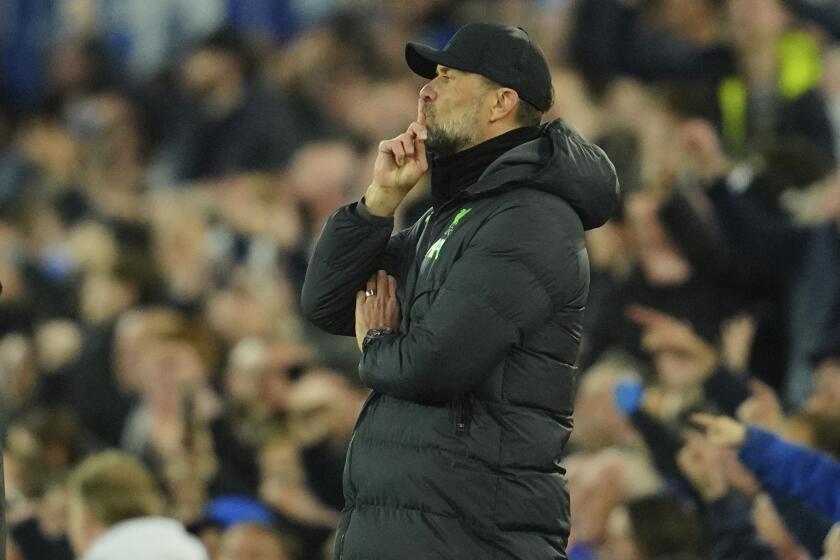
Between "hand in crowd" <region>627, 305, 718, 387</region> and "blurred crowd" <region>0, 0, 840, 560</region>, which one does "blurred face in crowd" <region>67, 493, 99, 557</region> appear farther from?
"hand in crowd" <region>627, 305, 718, 387</region>

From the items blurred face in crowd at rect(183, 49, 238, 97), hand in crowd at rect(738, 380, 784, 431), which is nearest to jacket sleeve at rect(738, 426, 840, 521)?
hand in crowd at rect(738, 380, 784, 431)

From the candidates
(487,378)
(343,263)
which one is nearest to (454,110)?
(343,263)

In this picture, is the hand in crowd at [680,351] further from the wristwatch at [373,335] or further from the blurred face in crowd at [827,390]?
the wristwatch at [373,335]

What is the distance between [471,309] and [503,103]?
55 centimetres

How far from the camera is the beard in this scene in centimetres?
427

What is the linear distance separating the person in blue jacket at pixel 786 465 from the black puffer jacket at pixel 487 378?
1.15 m

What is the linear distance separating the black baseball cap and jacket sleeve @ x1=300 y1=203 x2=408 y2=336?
1.26 ft

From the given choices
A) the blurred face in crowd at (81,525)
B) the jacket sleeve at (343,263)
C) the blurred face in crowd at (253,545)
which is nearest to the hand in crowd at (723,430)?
the jacket sleeve at (343,263)

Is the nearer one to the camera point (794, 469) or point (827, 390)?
point (794, 469)

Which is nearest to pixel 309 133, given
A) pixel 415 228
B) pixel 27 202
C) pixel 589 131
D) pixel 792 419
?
pixel 27 202

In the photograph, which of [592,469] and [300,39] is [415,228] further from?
[300,39]

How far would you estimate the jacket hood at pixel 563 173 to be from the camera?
4141 millimetres

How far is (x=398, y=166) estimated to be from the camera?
4246 mm

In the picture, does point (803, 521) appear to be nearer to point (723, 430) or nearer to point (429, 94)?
point (723, 430)
